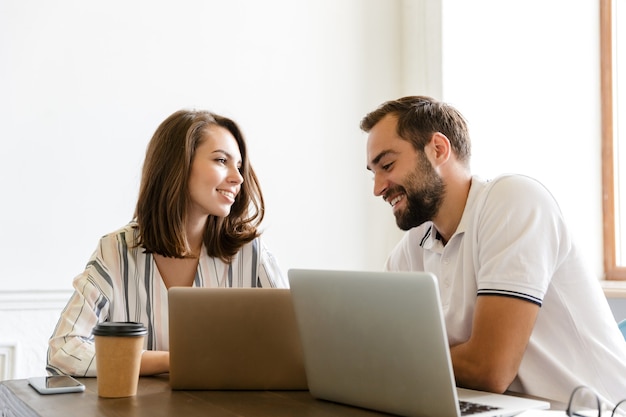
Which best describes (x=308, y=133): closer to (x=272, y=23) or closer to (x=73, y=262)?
(x=272, y=23)

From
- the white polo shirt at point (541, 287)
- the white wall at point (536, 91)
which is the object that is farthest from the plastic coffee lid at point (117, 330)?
the white wall at point (536, 91)

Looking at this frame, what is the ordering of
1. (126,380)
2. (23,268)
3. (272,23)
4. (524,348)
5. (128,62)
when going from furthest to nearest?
(272,23) < (128,62) < (23,268) < (524,348) < (126,380)

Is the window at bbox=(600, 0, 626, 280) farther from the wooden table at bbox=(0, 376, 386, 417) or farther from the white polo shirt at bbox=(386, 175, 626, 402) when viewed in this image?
the wooden table at bbox=(0, 376, 386, 417)

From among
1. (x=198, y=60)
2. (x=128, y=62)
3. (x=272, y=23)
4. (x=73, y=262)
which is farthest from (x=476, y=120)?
(x=73, y=262)

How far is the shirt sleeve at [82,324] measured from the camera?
159cm

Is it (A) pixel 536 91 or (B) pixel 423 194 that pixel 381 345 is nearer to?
(B) pixel 423 194

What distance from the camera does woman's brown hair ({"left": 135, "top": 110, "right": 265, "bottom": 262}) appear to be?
6.25 feet

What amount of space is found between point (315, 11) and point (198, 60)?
1.90 ft

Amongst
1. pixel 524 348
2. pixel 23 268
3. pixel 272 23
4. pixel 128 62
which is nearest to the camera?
pixel 524 348

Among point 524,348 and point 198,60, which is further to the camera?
point 198,60

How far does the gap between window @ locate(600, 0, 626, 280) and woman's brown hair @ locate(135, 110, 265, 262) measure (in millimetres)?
1699

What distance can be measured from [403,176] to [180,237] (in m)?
0.55

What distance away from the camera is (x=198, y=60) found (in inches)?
120

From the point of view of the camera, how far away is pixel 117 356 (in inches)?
51.5
